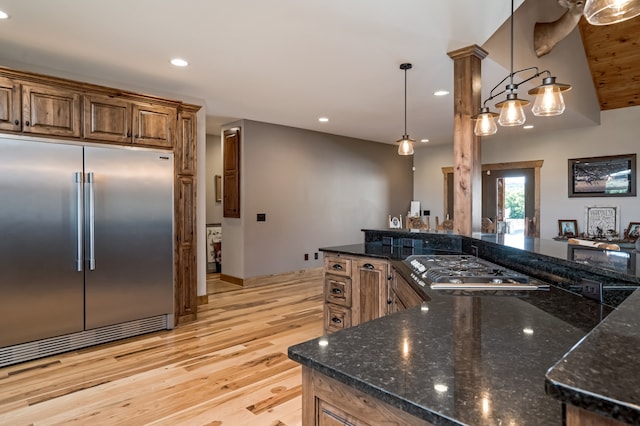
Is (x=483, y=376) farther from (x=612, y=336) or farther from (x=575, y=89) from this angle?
(x=575, y=89)

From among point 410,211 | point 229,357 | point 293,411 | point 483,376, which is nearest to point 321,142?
point 410,211

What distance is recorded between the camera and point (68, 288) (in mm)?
3205

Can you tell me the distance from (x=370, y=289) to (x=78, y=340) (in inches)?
102

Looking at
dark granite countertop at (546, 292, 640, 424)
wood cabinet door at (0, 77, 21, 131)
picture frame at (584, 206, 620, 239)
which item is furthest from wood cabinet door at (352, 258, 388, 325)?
picture frame at (584, 206, 620, 239)

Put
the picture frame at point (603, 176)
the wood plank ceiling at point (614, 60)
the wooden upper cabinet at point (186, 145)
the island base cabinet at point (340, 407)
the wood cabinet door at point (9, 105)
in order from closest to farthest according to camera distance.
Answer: the island base cabinet at point (340, 407), the wood cabinet door at point (9, 105), the wooden upper cabinet at point (186, 145), the wood plank ceiling at point (614, 60), the picture frame at point (603, 176)

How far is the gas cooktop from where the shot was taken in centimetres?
183

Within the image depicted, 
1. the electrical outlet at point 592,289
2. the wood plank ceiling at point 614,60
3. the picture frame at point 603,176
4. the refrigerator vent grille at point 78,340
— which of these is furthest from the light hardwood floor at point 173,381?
the picture frame at point 603,176

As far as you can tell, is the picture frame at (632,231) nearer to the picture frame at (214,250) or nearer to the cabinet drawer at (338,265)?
the cabinet drawer at (338,265)

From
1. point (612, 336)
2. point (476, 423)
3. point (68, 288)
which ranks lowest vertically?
point (68, 288)

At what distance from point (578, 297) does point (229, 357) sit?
2.54 m

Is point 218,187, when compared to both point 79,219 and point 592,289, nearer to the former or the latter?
point 79,219

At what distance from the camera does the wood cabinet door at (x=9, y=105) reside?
2928 millimetres

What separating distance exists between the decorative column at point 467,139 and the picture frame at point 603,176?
4.21m

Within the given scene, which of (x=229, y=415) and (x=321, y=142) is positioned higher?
(x=321, y=142)
